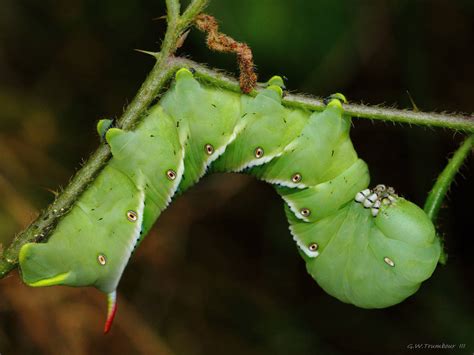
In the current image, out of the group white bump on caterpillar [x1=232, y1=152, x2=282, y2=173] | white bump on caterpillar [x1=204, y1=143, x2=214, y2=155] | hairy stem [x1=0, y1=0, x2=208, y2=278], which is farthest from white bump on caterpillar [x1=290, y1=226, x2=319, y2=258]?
hairy stem [x1=0, y1=0, x2=208, y2=278]

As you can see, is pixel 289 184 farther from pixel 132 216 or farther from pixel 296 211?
pixel 132 216

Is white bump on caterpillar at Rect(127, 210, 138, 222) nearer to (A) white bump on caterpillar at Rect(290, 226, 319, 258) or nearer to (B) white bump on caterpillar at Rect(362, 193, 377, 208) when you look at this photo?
(A) white bump on caterpillar at Rect(290, 226, 319, 258)

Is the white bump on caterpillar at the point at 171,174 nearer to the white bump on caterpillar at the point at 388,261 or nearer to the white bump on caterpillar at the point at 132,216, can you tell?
the white bump on caterpillar at the point at 132,216

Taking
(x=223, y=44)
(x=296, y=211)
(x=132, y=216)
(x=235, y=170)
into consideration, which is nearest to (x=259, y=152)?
(x=235, y=170)

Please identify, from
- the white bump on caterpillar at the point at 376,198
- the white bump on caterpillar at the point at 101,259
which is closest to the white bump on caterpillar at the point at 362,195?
the white bump on caterpillar at the point at 376,198

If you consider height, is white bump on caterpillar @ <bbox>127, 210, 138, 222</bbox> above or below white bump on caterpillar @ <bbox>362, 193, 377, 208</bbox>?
below
